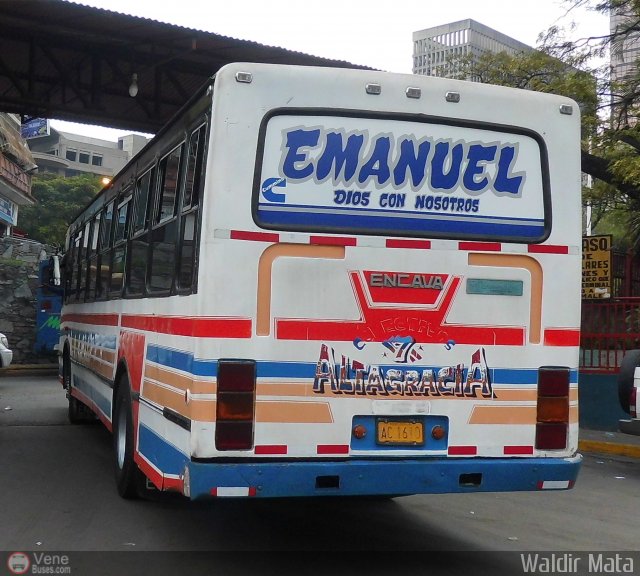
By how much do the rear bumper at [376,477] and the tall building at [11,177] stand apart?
3285cm

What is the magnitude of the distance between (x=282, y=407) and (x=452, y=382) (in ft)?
3.75

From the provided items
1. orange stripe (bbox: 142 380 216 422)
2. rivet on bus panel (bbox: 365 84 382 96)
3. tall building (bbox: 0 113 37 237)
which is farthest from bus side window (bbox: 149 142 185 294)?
tall building (bbox: 0 113 37 237)

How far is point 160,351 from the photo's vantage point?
262 inches

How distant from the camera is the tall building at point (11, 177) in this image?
37.5 m

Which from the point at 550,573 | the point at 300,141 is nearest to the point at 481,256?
the point at 300,141

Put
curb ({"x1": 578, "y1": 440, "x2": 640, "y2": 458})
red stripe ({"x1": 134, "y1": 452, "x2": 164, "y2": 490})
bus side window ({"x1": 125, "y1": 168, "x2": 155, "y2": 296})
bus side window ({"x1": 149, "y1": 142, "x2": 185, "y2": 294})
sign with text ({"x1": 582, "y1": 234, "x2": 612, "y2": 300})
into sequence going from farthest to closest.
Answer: sign with text ({"x1": 582, "y1": 234, "x2": 612, "y2": 300}), curb ({"x1": 578, "y1": 440, "x2": 640, "y2": 458}), bus side window ({"x1": 125, "y1": 168, "x2": 155, "y2": 296}), bus side window ({"x1": 149, "y1": 142, "x2": 185, "y2": 294}), red stripe ({"x1": 134, "y1": 452, "x2": 164, "y2": 490})

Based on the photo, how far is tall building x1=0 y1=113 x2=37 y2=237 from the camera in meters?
37.5

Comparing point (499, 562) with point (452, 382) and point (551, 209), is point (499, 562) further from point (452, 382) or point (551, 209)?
point (551, 209)

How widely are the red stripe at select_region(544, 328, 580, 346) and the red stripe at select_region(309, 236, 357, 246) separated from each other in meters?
1.49

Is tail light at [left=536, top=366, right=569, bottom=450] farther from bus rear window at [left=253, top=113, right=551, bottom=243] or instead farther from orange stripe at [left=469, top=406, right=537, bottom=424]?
bus rear window at [left=253, top=113, right=551, bottom=243]

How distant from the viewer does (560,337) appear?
6.16 m

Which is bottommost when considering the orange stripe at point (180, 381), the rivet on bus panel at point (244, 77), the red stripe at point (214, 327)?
the orange stripe at point (180, 381)

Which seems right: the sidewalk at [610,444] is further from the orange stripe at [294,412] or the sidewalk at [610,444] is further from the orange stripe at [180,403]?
the orange stripe at [294,412]

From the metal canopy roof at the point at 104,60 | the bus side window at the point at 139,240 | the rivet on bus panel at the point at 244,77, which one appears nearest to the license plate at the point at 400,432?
the rivet on bus panel at the point at 244,77
